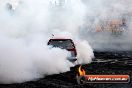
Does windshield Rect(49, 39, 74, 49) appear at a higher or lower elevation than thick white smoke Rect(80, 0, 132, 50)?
lower

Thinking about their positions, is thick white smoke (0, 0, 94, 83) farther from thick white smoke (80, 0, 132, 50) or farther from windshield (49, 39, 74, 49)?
thick white smoke (80, 0, 132, 50)

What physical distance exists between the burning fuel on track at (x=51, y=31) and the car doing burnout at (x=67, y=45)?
35 centimetres

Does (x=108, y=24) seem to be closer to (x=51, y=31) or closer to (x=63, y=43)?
(x=51, y=31)

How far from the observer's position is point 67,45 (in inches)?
1107

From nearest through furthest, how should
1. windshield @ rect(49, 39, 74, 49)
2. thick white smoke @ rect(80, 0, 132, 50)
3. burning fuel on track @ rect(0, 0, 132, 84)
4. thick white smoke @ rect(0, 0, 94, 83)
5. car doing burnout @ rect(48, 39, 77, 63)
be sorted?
thick white smoke @ rect(0, 0, 94, 83)
burning fuel on track @ rect(0, 0, 132, 84)
car doing burnout @ rect(48, 39, 77, 63)
windshield @ rect(49, 39, 74, 49)
thick white smoke @ rect(80, 0, 132, 50)

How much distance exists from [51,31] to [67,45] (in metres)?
14.7

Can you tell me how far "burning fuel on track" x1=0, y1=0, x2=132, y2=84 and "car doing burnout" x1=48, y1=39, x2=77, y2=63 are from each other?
0.35 metres

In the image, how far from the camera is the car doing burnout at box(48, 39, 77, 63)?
27.7 meters

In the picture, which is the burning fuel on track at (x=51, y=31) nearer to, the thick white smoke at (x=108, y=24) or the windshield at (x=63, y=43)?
the thick white smoke at (x=108, y=24)

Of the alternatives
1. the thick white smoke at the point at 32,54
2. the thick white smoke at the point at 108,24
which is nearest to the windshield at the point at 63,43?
the thick white smoke at the point at 32,54

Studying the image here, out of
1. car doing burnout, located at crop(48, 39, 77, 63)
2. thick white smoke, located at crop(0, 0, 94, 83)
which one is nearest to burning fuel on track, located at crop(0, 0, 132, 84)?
thick white smoke, located at crop(0, 0, 94, 83)

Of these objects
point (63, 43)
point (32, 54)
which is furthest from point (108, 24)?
point (32, 54)

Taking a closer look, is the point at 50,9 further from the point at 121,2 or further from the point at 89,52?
the point at 89,52

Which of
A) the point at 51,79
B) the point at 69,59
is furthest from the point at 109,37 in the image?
→ the point at 51,79
